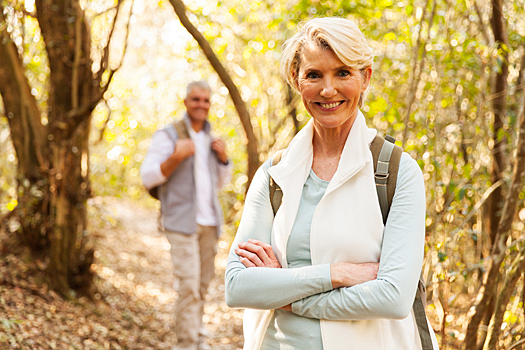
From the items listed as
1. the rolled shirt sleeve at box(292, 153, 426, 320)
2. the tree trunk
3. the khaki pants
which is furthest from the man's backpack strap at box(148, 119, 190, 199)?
the rolled shirt sleeve at box(292, 153, 426, 320)

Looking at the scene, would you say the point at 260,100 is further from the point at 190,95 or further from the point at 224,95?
the point at 190,95

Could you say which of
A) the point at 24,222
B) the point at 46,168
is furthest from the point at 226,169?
the point at 24,222

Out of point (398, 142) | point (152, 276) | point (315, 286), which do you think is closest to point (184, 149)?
point (398, 142)

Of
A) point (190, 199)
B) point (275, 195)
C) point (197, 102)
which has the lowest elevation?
point (275, 195)

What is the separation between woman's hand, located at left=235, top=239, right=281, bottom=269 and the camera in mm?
1765

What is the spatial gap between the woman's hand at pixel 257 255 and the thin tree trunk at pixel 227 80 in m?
3.09

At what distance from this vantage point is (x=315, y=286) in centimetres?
164

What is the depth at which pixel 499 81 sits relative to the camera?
4145 millimetres

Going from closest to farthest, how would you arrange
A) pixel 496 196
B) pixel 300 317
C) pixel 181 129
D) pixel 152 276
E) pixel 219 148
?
pixel 300 317 → pixel 496 196 → pixel 181 129 → pixel 219 148 → pixel 152 276

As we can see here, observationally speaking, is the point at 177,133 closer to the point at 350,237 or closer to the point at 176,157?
the point at 176,157

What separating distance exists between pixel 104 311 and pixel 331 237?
4.24m

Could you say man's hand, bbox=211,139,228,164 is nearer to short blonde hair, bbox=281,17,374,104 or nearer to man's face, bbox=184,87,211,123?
man's face, bbox=184,87,211,123

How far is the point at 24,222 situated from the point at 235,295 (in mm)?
3859

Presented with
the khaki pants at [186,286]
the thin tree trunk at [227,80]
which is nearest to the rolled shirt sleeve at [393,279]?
the khaki pants at [186,286]
